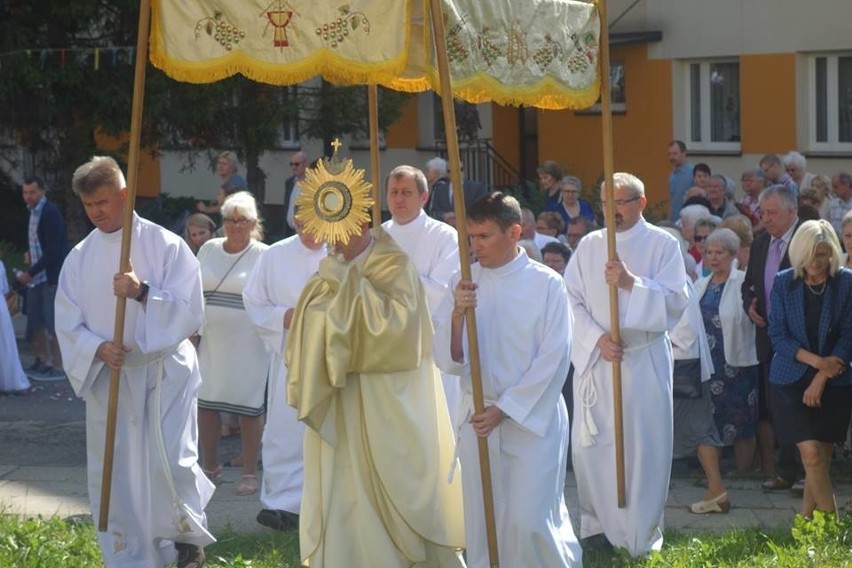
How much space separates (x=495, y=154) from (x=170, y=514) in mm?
17016

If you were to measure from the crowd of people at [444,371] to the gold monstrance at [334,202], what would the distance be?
178 mm

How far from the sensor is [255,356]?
938 centimetres

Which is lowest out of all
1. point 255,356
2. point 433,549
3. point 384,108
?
point 433,549

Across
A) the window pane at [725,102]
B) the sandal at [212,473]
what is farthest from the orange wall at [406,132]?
the sandal at [212,473]

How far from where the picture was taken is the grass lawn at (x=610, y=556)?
23.1 feet

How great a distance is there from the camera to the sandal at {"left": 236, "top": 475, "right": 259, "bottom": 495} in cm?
923

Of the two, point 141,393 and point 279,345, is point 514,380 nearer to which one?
point 141,393

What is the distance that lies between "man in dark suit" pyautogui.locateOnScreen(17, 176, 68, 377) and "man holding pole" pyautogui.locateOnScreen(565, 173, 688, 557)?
23.9 feet

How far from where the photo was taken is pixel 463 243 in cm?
641

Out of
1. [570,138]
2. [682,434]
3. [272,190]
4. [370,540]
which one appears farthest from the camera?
[272,190]

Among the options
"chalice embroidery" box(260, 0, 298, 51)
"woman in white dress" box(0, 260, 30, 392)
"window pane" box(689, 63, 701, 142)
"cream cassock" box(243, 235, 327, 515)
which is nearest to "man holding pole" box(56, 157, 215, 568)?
"cream cassock" box(243, 235, 327, 515)

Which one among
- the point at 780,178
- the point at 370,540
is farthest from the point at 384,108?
the point at 370,540

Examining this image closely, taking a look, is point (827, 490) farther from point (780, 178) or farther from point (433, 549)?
point (780, 178)

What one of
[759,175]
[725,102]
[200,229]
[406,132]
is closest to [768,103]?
[725,102]
